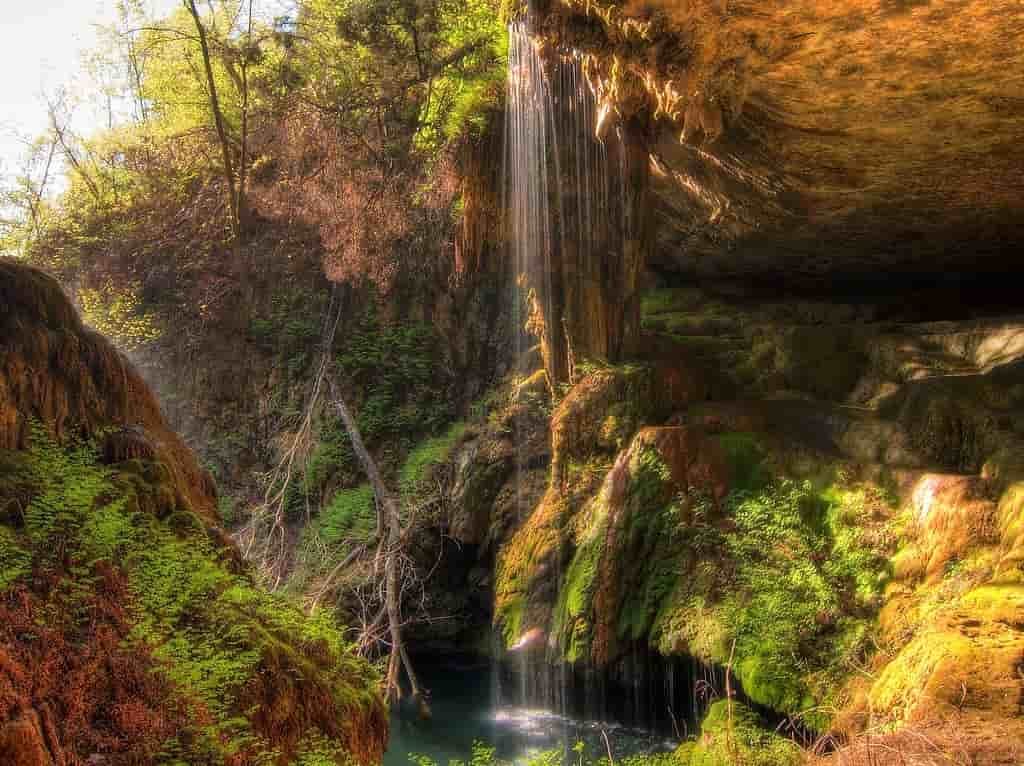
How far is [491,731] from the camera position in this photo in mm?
10062

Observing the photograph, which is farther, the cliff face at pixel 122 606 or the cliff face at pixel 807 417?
the cliff face at pixel 807 417

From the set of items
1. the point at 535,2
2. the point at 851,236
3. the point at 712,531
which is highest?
the point at 535,2

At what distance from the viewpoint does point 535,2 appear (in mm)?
8289

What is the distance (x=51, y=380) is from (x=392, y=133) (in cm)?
1036

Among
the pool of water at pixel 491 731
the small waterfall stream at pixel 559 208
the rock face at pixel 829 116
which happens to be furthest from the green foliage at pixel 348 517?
the rock face at pixel 829 116

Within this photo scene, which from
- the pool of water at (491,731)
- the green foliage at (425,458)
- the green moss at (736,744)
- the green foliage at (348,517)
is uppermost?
the green foliage at (425,458)

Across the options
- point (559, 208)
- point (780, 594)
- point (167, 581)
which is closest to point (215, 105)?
point (559, 208)

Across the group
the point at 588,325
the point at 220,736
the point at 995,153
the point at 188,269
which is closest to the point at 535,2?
the point at 588,325

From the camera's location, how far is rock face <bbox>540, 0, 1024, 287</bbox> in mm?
6191

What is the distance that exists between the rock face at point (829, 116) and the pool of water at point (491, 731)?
6772 mm

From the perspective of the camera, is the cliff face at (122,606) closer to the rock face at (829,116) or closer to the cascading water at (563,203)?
the rock face at (829,116)

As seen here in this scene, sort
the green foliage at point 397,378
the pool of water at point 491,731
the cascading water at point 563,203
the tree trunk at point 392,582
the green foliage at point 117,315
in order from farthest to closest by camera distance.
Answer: the green foliage at point 397,378 → the green foliage at point 117,315 → the cascading water at point 563,203 → the tree trunk at point 392,582 → the pool of water at point 491,731

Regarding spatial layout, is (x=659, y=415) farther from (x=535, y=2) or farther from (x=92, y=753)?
(x=92, y=753)

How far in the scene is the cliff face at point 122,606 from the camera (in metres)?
3.59
